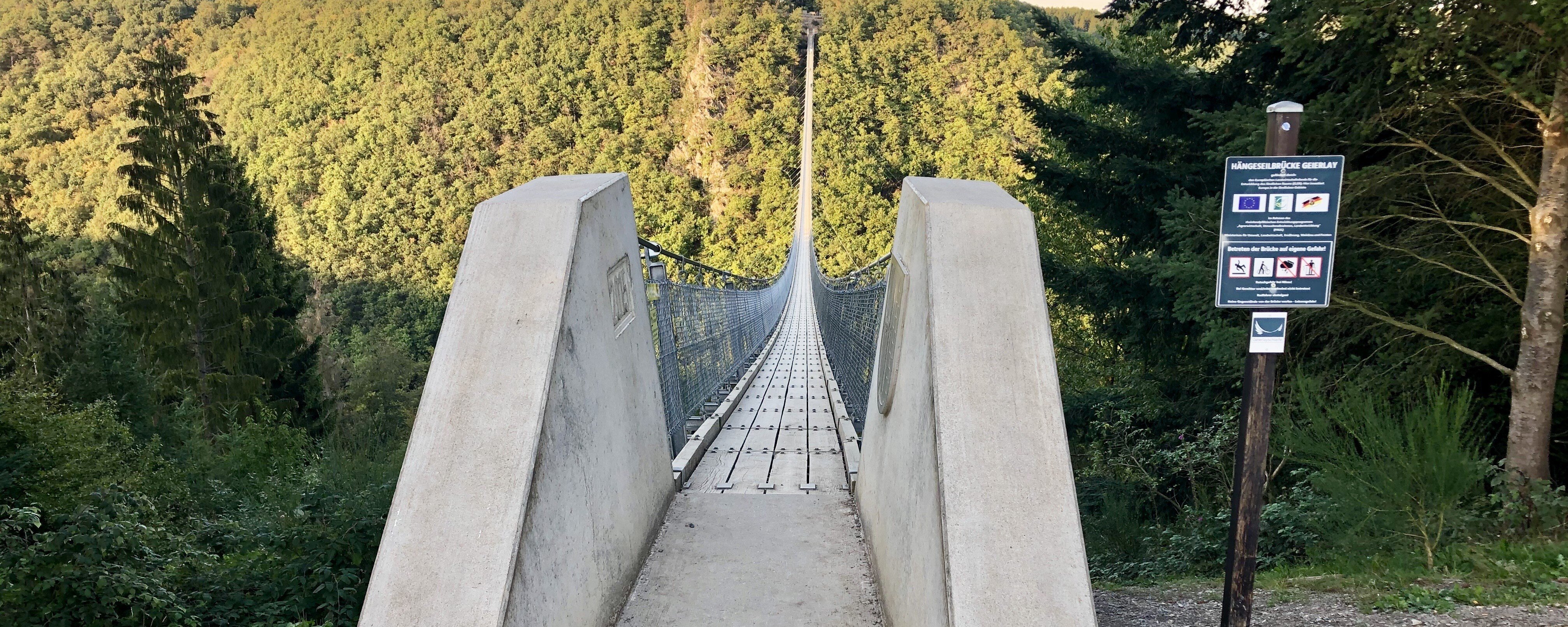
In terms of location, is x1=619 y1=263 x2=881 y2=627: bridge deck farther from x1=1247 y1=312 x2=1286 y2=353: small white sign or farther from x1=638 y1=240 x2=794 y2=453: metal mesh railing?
x1=1247 y1=312 x2=1286 y2=353: small white sign

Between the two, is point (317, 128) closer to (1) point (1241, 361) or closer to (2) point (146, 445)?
(2) point (146, 445)

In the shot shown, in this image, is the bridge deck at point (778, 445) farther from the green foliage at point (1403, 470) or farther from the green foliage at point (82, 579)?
the green foliage at point (1403, 470)

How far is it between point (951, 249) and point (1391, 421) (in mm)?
2530

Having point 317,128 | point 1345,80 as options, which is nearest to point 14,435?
point 1345,80

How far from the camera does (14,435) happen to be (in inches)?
255

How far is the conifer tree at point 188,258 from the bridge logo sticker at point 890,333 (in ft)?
46.2

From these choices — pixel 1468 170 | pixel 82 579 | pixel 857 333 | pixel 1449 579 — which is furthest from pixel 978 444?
pixel 857 333

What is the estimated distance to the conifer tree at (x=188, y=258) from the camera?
14398 millimetres

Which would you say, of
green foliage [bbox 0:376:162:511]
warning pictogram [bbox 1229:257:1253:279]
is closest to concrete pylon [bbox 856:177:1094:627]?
warning pictogram [bbox 1229:257:1253:279]

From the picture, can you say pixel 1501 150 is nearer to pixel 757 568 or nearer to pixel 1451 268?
pixel 1451 268

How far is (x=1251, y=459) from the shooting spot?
2.02 metres

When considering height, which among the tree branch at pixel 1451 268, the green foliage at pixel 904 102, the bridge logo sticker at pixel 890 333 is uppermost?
the green foliage at pixel 904 102

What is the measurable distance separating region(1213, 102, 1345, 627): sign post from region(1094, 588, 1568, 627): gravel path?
995mm

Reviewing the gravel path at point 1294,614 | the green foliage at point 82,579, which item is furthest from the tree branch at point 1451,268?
the green foliage at point 82,579
